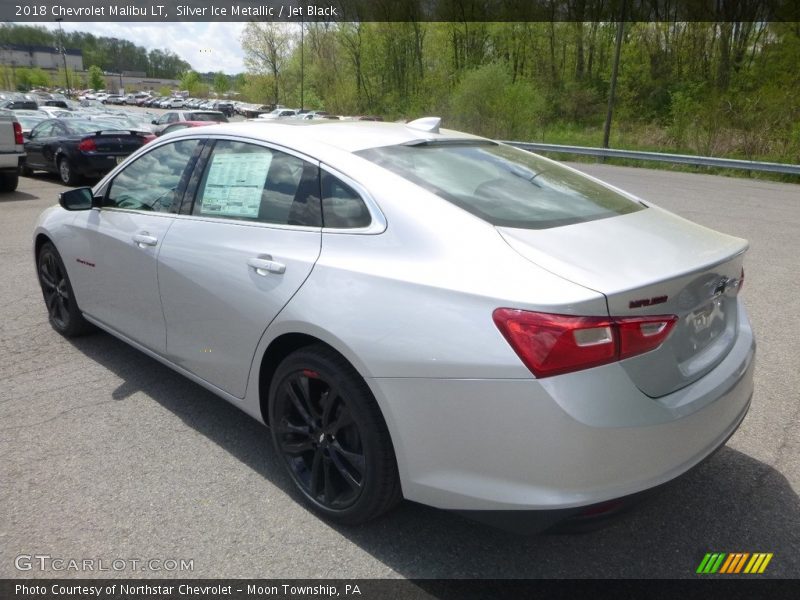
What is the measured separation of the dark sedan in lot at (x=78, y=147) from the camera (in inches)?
543

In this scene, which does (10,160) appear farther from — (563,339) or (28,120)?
(563,339)

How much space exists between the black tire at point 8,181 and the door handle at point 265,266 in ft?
40.3

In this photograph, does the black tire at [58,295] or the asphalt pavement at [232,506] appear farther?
the black tire at [58,295]

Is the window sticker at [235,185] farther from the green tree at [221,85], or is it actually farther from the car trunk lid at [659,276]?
the green tree at [221,85]

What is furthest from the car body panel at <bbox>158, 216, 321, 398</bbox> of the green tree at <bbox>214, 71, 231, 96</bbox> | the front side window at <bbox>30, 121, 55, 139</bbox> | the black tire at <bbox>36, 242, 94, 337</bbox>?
the green tree at <bbox>214, 71, 231, 96</bbox>

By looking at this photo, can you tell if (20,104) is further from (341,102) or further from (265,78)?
(265,78)

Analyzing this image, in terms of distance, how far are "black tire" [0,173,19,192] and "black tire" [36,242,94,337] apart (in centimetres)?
946

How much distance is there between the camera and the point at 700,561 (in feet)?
7.95

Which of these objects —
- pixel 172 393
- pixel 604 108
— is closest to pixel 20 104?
pixel 604 108

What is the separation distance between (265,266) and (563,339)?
4.46 feet

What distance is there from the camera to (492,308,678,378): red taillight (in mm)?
1926

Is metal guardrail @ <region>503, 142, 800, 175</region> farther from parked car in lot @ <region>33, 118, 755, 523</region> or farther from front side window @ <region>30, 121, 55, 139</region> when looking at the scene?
parked car in lot @ <region>33, 118, 755, 523</region>

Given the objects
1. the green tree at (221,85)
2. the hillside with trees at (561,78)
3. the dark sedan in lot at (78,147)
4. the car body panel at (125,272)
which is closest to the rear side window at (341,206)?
the car body panel at (125,272)

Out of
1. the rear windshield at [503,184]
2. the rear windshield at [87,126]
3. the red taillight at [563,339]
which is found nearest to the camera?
the red taillight at [563,339]
